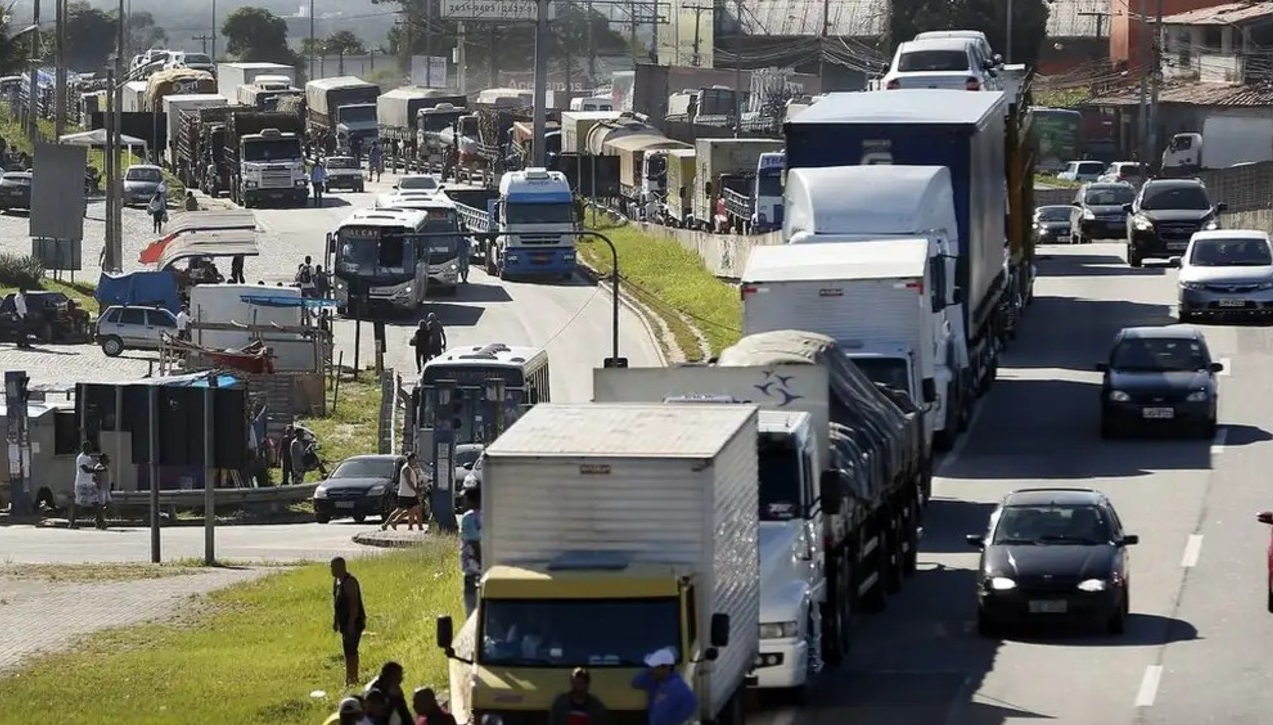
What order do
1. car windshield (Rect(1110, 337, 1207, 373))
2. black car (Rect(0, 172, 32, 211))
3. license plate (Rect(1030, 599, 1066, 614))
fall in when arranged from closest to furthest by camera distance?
license plate (Rect(1030, 599, 1066, 614)) → car windshield (Rect(1110, 337, 1207, 373)) → black car (Rect(0, 172, 32, 211))

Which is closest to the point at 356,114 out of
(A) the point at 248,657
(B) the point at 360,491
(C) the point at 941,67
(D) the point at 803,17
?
(D) the point at 803,17

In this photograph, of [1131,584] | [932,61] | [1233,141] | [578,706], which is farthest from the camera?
[1233,141]

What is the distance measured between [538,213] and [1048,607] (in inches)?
1994

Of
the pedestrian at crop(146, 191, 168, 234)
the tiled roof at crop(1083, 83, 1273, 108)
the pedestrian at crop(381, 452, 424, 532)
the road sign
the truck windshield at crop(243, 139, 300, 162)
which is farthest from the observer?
the road sign

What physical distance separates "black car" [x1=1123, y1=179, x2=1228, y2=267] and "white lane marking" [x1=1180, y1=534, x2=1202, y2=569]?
85.3ft

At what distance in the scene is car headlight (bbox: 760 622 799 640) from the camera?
2033cm

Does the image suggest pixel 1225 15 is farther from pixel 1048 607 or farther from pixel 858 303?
pixel 1048 607

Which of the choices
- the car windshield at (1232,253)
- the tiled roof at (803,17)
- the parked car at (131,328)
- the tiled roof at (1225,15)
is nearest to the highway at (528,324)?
the parked car at (131,328)

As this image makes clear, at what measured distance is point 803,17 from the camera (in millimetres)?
142750

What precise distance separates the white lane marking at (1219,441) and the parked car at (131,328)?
3222 centimetres

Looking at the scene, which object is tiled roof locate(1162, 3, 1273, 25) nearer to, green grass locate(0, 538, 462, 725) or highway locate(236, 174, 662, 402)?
highway locate(236, 174, 662, 402)

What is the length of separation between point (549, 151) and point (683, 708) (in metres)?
96.0

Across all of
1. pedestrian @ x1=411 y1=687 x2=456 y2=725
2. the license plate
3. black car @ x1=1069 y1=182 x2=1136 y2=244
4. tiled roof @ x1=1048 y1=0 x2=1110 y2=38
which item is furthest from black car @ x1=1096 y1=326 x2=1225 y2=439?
tiled roof @ x1=1048 y1=0 x2=1110 y2=38

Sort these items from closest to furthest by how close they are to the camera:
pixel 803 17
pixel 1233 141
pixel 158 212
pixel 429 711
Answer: pixel 429 711
pixel 158 212
pixel 1233 141
pixel 803 17
